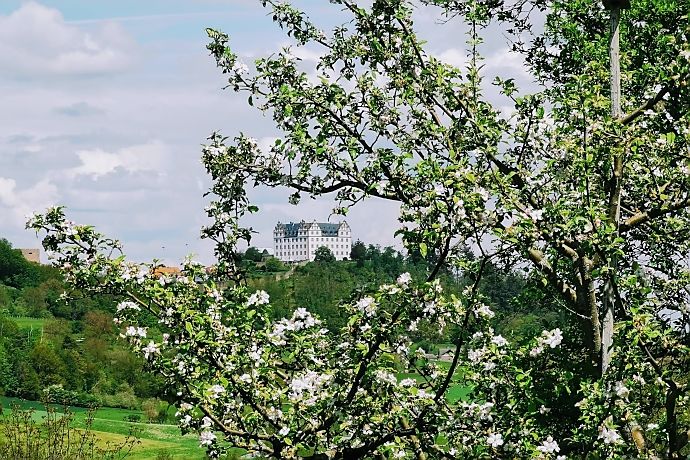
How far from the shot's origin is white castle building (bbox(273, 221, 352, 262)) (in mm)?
158500

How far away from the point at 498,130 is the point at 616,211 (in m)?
1.30

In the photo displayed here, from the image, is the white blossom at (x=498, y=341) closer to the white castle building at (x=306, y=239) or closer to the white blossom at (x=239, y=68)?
the white blossom at (x=239, y=68)

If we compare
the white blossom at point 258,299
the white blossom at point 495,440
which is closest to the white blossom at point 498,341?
the white blossom at point 495,440

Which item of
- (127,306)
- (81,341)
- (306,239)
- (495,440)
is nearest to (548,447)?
(495,440)

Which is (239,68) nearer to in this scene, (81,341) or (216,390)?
(216,390)

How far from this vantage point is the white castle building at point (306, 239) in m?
158

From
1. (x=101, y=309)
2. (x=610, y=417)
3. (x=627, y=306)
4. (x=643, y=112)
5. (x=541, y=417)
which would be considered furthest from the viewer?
(x=101, y=309)

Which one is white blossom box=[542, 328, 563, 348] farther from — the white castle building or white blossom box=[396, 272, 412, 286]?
the white castle building

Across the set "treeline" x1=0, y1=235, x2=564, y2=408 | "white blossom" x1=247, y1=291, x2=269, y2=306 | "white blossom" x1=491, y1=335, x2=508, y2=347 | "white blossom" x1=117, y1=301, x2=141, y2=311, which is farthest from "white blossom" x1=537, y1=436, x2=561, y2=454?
"treeline" x1=0, y1=235, x2=564, y2=408

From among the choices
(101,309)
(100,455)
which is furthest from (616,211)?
(101,309)

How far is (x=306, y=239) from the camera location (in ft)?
523

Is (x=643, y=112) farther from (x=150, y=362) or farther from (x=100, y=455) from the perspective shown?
(x=100, y=455)

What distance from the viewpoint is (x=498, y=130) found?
782 centimetres

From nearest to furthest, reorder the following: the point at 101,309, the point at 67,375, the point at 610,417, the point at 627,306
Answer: the point at 610,417, the point at 627,306, the point at 67,375, the point at 101,309
